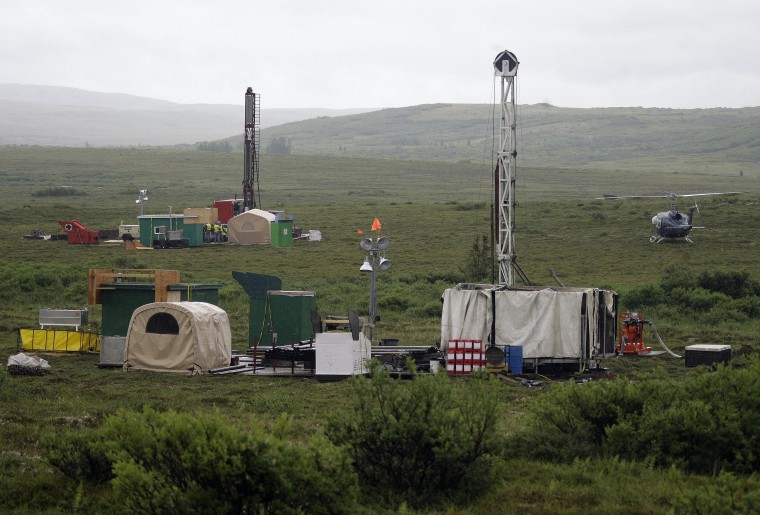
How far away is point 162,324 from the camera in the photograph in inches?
711

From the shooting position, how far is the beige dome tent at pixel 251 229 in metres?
46.2

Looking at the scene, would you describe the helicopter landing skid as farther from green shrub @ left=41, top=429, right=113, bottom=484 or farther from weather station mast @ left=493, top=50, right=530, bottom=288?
green shrub @ left=41, top=429, right=113, bottom=484

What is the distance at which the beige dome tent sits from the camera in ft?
152

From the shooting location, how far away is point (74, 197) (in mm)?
77312

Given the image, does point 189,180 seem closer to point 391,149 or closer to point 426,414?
point 391,149

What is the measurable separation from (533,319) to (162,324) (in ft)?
20.3

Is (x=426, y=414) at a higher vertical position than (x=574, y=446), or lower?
higher

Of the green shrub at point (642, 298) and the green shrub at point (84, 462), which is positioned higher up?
the green shrub at point (84, 462)

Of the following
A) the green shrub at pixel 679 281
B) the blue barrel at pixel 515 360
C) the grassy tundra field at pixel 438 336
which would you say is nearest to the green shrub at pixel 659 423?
the grassy tundra field at pixel 438 336

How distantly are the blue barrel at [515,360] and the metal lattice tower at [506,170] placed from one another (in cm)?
228

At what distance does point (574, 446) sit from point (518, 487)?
156 cm

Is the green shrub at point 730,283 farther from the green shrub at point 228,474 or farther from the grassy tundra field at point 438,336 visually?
the green shrub at point 228,474

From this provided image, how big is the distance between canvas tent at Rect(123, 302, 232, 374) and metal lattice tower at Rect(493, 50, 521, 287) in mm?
5589

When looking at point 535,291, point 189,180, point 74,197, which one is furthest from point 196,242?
point 189,180
